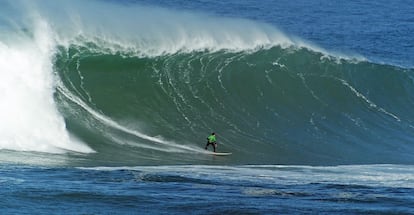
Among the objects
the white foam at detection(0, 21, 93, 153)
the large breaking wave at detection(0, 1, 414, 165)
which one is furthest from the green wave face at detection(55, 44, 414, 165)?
the white foam at detection(0, 21, 93, 153)

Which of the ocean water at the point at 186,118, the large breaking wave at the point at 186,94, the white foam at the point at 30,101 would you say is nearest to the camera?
the ocean water at the point at 186,118

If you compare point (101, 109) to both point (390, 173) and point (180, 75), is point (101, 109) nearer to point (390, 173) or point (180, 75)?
point (180, 75)

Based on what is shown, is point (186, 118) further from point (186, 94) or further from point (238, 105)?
point (238, 105)

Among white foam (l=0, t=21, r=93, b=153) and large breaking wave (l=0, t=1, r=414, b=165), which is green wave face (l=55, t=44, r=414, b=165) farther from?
white foam (l=0, t=21, r=93, b=153)

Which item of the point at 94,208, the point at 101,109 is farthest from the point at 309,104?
the point at 94,208

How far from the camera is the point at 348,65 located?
123ft

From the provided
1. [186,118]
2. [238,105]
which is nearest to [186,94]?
[238,105]

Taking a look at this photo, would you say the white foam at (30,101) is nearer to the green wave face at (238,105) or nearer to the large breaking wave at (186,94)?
the large breaking wave at (186,94)

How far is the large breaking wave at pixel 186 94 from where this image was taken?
2730 centimetres

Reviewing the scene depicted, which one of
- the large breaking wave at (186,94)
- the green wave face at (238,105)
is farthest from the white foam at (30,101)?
the green wave face at (238,105)

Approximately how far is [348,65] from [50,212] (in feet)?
74.2

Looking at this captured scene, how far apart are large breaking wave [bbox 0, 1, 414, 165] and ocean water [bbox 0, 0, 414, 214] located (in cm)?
7

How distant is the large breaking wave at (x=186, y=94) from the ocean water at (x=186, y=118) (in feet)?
0.22

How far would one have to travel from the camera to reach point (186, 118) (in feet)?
98.2
